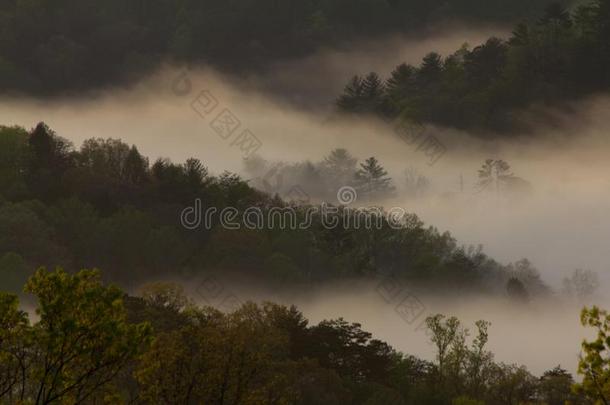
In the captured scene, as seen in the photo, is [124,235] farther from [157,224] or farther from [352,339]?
[352,339]

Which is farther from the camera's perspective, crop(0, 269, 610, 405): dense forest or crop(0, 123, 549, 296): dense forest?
crop(0, 123, 549, 296): dense forest

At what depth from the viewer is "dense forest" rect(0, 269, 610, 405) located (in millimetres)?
30594

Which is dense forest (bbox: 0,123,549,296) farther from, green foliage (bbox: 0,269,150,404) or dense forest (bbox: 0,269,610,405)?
green foliage (bbox: 0,269,150,404)

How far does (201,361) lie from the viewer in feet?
155

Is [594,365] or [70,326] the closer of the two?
[594,365]

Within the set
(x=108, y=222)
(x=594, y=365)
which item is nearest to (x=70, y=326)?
(x=594, y=365)

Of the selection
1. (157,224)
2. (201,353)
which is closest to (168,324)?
(201,353)

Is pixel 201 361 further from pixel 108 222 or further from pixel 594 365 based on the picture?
pixel 108 222

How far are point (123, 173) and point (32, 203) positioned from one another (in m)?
28.7

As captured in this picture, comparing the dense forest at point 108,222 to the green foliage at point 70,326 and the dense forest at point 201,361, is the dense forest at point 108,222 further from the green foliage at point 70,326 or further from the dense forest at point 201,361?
the green foliage at point 70,326

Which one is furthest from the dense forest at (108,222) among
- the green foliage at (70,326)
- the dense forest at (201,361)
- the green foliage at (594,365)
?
the green foliage at (594,365)

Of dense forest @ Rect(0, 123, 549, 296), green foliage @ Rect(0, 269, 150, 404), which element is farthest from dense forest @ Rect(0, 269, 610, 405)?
dense forest @ Rect(0, 123, 549, 296)

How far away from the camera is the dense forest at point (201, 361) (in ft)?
100

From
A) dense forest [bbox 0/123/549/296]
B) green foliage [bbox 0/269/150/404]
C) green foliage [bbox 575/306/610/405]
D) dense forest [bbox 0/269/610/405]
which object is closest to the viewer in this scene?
green foliage [bbox 575/306/610/405]
